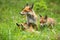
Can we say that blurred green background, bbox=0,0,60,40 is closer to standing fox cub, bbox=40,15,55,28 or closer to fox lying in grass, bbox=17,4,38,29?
standing fox cub, bbox=40,15,55,28

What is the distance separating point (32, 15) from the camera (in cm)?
1119

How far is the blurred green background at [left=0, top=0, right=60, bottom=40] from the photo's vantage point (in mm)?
8676

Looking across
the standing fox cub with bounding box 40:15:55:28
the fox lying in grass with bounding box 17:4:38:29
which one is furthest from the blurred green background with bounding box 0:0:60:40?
the fox lying in grass with bounding box 17:4:38:29

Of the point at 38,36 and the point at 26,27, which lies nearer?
the point at 38,36

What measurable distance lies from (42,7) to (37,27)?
3723 millimetres

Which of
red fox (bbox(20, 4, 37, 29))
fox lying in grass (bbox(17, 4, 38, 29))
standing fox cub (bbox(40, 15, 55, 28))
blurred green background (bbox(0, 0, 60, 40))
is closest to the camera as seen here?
blurred green background (bbox(0, 0, 60, 40))

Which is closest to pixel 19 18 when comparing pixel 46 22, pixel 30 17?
pixel 30 17

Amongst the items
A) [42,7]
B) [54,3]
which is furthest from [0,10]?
[54,3]

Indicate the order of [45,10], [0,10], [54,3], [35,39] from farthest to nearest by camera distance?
1. [54,3]
2. [45,10]
3. [0,10]
4. [35,39]

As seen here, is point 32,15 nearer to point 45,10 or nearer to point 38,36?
point 38,36

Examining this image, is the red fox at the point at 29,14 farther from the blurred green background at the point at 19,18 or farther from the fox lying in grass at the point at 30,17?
the blurred green background at the point at 19,18

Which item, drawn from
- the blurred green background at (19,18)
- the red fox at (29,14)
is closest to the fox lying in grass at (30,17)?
the red fox at (29,14)

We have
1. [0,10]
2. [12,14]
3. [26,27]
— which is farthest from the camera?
[0,10]

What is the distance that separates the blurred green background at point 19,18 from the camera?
8676mm
